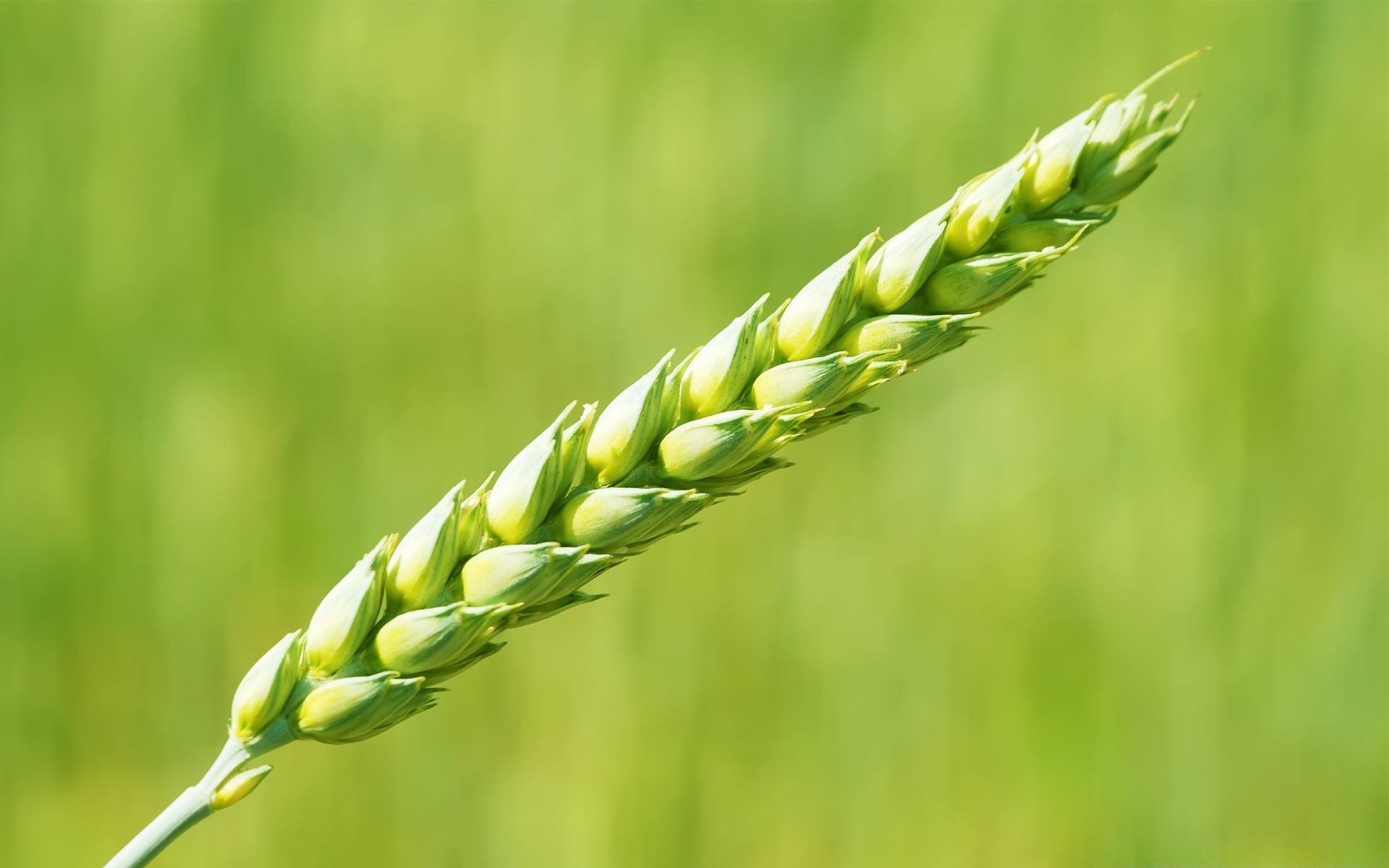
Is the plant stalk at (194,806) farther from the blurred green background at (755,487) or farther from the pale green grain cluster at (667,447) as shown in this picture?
the blurred green background at (755,487)

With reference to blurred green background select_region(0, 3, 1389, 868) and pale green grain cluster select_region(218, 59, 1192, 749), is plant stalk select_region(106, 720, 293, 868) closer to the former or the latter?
pale green grain cluster select_region(218, 59, 1192, 749)

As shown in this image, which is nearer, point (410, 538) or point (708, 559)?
point (410, 538)

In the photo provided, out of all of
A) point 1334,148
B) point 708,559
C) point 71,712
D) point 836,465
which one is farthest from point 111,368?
point 1334,148

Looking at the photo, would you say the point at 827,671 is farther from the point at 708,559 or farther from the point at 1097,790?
the point at 1097,790

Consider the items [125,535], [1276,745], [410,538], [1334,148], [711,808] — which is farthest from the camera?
[1334,148]

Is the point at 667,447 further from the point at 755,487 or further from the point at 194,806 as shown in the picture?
the point at 755,487

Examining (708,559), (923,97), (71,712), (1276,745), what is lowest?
(1276,745)
